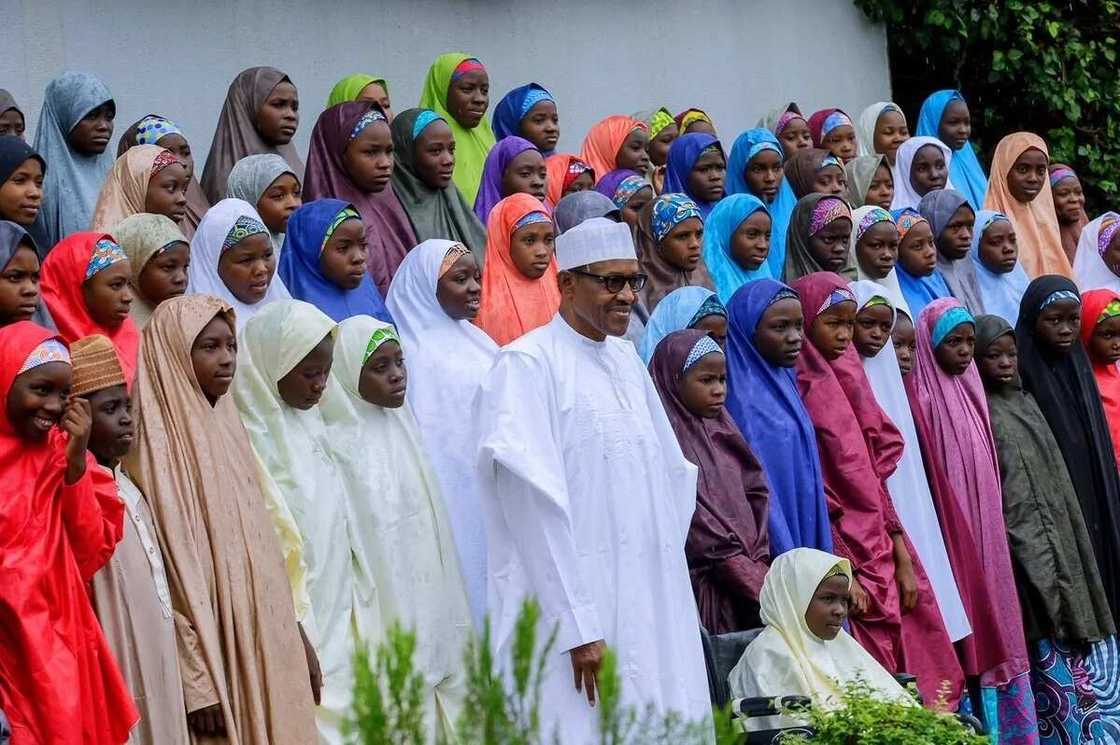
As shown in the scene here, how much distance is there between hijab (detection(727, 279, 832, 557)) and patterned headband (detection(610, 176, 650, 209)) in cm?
146

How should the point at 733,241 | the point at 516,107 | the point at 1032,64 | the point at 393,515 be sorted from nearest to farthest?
1. the point at 393,515
2. the point at 733,241
3. the point at 516,107
4. the point at 1032,64

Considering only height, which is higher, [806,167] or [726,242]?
[806,167]

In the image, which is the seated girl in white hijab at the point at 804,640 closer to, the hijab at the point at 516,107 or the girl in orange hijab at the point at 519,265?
the girl in orange hijab at the point at 519,265

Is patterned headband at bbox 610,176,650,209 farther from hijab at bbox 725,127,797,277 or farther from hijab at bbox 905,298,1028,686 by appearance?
hijab at bbox 905,298,1028,686

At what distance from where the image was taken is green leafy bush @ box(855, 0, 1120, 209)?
1448cm

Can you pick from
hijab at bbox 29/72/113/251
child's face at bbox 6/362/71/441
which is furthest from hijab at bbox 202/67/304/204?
child's face at bbox 6/362/71/441

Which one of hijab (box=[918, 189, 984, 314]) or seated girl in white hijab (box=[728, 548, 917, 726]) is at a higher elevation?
hijab (box=[918, 189, 984, 314])

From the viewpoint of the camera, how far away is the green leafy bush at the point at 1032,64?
47.5 ft

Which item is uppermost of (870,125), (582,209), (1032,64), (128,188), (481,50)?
(481,50)

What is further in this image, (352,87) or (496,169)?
(352,87)

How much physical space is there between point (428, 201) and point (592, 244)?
2818 millimetres

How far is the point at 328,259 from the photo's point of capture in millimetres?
7867

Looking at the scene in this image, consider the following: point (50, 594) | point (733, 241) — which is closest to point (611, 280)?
point (50, 594)

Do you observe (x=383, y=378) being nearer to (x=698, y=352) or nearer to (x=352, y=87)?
(x=698, y=352)
